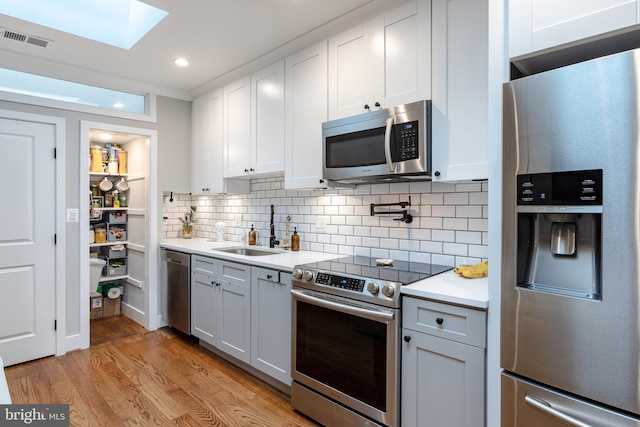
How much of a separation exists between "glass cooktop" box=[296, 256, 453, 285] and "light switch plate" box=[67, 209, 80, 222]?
2371mm

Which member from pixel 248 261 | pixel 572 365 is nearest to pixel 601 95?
pixel 572 365

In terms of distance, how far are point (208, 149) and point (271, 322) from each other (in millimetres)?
2134

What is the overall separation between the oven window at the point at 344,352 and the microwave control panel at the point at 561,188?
3.06 feet

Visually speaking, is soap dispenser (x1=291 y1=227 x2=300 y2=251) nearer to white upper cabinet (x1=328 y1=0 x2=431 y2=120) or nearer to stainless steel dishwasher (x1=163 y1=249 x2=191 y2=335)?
stainless steel dishwasher (x1=163 y1=249 x2=191 y2=335)

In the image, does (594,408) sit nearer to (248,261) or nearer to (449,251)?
(449,251)

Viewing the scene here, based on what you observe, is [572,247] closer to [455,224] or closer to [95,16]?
[455,224]

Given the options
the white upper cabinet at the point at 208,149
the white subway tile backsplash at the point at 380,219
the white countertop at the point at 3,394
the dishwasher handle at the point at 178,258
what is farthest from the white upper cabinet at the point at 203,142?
the white countertop at the point at 3,394

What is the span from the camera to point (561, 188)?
1.20 m

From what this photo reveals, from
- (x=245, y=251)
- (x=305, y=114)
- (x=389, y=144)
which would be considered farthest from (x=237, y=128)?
(x=389, y=144)

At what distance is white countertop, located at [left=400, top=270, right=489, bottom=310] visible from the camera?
1530mm

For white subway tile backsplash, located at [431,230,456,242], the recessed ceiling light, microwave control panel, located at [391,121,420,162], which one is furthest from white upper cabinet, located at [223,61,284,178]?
white subway tile backsplash, located at [431,230,456,242]

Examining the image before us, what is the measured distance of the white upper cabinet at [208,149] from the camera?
3.64 m

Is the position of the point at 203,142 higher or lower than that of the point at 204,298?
higher

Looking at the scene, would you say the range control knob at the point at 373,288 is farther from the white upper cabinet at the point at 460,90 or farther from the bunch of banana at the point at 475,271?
the white upper cabinet at the point at 460,90
